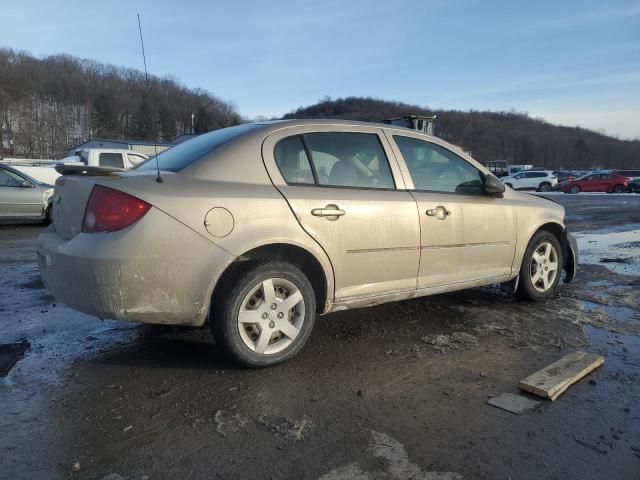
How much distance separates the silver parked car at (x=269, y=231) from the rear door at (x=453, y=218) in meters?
0.01

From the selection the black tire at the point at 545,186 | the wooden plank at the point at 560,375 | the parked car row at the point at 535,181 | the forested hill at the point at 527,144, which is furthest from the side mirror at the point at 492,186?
the forested hill at the point at 527,144

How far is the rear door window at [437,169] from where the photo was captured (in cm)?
400

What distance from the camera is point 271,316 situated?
10.4ft

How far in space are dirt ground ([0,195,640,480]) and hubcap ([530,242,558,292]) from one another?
0.50 metres

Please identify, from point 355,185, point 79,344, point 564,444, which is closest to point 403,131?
point 355,185

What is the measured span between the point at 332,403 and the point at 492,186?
2487mm

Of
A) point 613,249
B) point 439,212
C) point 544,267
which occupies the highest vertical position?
point 439,212

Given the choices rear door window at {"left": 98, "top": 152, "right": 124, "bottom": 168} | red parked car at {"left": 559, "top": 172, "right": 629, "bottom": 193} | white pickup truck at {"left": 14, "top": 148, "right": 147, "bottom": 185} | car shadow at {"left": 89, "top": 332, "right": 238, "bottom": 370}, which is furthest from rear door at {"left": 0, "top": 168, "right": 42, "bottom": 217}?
red parked car at {"left": 559, "top": 172, "right": 629, "bottom": 193}

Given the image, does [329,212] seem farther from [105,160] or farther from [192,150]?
[105,160]

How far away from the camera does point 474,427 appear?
2.52 m

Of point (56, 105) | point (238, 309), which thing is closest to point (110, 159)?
point (238, 309)

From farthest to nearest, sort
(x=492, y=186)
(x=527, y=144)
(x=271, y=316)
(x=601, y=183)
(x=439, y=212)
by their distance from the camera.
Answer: (x=527, y=144) < (x=601, y=183) < (x=492, y=186) < (x=439, y=212) < (x=271, y=316)

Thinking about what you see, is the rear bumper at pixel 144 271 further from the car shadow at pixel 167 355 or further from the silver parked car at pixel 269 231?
the car shadow at pixel 167 355

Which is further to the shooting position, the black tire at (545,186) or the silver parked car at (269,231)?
the black tire at (545,186)
